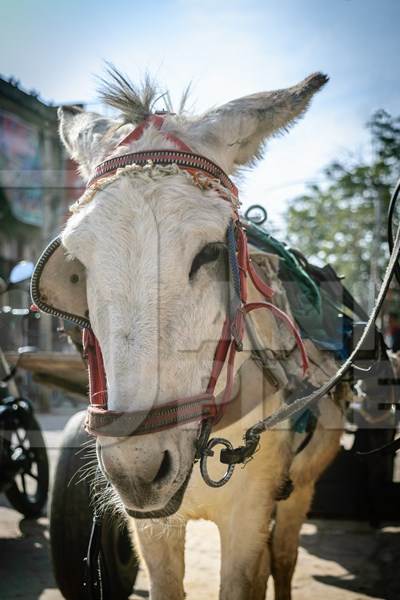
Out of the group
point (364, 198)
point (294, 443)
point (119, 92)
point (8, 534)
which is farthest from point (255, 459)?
point (364, 198)

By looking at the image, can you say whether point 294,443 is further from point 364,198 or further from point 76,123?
point 364,198

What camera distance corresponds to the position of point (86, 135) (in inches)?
87.8

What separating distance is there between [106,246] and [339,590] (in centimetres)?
313

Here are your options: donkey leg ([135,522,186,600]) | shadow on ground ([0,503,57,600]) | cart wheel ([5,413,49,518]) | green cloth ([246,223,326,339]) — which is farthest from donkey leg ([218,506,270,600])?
cart wheel ([5,413,49,518])

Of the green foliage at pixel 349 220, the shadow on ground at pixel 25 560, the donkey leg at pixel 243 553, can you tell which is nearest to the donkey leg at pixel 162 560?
the donkey leg at pixel 243 553

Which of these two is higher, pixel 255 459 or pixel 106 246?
pixel 106 246

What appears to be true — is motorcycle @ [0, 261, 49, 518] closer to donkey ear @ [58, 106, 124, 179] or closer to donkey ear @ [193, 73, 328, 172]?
donkey ear @ [58, 106, 124, 179]

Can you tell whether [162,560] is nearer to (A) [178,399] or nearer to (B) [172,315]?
(A) [178,399]

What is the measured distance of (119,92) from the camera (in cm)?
201

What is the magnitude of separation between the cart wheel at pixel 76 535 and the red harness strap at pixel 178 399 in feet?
4.48

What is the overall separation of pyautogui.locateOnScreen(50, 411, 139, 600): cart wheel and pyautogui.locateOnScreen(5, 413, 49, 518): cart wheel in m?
1.77

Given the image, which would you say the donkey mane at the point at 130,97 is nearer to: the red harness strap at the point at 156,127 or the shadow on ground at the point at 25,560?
the red harness strap at the point at 156,127

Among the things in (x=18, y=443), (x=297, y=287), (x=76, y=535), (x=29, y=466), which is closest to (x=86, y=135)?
(x=297, y=287)

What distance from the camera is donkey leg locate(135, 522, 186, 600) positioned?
7.68ft
